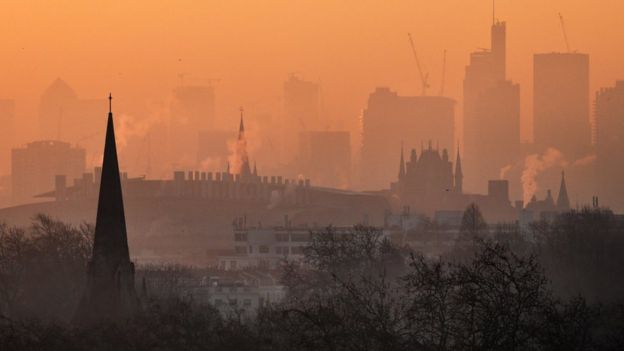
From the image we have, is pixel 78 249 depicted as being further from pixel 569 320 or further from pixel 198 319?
pixel 569 320

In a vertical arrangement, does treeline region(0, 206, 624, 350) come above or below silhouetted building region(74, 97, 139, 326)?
below

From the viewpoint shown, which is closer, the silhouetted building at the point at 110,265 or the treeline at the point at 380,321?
the treeline at the point at 380,321

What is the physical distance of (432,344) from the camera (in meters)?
83.9

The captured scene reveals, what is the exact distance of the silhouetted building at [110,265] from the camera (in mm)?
100688

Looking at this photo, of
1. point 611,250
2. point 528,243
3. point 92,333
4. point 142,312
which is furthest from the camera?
point 528,243

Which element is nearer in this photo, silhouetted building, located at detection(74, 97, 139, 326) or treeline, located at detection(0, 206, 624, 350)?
treeline, located at detection(0, 206, 624, 350)

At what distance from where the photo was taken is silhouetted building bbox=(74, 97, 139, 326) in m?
101

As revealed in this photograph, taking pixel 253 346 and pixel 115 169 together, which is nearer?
pixel 253 346

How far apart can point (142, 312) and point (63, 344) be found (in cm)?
1172

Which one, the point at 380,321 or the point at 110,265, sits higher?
the point at 110,265

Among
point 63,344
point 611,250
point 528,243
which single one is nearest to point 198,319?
point 63,344

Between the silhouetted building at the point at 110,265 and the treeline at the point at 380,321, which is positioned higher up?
the silhouetted building at the point at 110,265

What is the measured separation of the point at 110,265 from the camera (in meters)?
102

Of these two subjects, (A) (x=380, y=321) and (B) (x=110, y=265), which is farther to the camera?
(B) (x=110, y=265)
